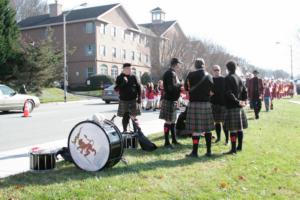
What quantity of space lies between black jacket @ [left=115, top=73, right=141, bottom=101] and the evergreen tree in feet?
82.3

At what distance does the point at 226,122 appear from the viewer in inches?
338

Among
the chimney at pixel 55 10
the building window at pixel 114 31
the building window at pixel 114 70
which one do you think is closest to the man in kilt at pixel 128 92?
the building window at pixel 114 70

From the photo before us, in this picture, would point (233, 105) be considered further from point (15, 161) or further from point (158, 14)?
point (158, 14)

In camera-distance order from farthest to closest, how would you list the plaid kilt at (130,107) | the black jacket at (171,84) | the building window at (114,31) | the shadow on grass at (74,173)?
1. the building window at (114,31)
2. the plaid kilt at (130,107)
3. the black jacket at (171,84)
4. the shadow on grass at (74,173)

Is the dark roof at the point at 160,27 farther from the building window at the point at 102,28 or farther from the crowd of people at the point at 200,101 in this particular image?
the crowd of people at the point at 200,101

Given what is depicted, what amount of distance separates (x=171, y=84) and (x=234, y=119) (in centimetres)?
152

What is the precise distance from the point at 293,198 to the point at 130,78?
4.79 metres

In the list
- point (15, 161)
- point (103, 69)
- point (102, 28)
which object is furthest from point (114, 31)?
point (15, 161)

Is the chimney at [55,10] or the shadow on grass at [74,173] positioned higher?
the chimney at [55,10]

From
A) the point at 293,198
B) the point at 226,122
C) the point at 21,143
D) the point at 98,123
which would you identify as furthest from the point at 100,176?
the point at 21,143

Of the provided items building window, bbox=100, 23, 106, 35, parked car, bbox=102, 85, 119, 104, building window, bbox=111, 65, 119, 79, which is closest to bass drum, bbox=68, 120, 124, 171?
parked car, bbox=102, 85, 119, 104

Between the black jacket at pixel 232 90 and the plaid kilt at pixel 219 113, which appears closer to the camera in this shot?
the black jacket at pixel 232 90

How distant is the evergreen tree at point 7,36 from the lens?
32.4 m

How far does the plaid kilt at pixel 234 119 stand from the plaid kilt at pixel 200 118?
0.72m
